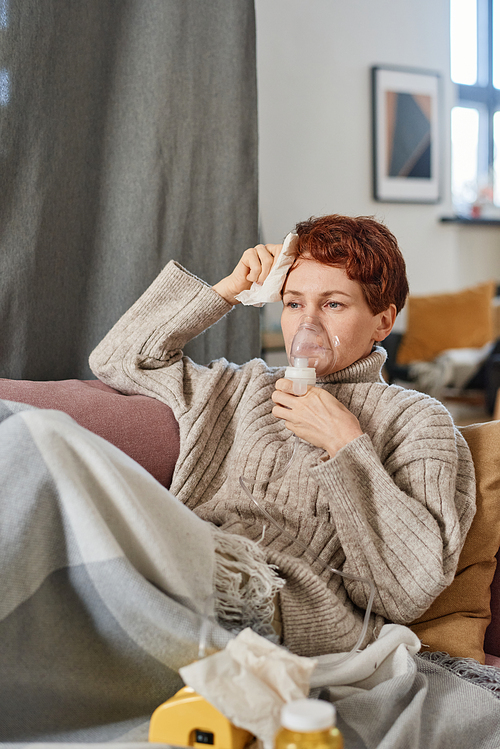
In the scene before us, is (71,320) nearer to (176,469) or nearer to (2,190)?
(2,190)

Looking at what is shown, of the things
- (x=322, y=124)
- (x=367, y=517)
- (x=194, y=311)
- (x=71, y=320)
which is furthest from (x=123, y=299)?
(x=322, y=124)

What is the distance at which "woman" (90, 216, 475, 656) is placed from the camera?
1.14m

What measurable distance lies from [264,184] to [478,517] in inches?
130

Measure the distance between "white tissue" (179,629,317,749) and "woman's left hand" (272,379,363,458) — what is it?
485 millimetres

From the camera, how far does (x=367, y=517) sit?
47.9 inches

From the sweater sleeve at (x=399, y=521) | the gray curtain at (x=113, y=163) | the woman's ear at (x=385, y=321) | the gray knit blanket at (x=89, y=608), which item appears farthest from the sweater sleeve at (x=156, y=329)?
the gray knit blanket at (x=89, y=608)

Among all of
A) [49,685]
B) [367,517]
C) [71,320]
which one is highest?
[71,320]

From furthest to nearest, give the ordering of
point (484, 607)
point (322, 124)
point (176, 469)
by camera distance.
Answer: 1. point (322, 124)
2. point (176, 469)
3. point (484, 607)

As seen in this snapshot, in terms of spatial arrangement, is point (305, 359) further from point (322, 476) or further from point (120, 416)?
point (120, 416)

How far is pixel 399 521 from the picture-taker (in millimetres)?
1186

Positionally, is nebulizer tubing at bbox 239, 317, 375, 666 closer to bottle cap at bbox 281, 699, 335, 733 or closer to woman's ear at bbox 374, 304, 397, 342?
woman's ear at bbox 374, 304, 397, 342

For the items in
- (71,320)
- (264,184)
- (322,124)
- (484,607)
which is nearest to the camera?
(484,607)

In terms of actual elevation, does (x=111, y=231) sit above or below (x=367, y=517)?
above

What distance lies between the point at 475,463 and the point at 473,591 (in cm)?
24
